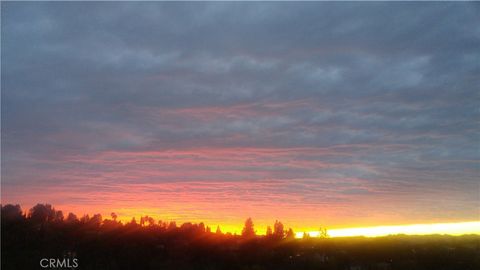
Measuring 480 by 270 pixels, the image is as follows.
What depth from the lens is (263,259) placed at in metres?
81.9

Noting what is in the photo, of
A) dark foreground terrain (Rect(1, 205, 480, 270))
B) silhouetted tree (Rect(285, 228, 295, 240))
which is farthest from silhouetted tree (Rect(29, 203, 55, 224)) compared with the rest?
silhouetted tree (Rect(285, 228, 295, 240))

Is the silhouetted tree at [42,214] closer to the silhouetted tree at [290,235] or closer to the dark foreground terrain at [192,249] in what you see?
the dark foreground terrain at [192,249]

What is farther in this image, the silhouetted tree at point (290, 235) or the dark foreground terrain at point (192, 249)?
the silhouetted tree at point (290, 235)

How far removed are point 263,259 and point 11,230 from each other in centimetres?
3852

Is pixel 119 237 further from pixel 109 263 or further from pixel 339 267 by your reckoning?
pixel 339 267

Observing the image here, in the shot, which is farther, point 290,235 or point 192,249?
point 290,235

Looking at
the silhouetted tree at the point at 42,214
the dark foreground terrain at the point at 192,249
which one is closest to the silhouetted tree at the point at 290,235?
the dark foreground terrain at the point at 192,249

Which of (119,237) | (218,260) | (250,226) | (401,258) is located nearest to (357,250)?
(401,258)

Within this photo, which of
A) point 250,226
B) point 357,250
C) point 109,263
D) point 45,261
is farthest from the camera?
point 250,226

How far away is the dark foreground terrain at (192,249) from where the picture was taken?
76.2 metres

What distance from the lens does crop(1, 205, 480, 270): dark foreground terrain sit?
76.2 m

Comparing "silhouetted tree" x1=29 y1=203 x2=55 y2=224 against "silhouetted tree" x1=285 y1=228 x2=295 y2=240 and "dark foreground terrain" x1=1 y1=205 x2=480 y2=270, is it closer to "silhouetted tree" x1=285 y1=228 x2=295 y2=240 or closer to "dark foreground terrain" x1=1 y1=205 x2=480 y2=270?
"dark foreground terrain" x1=1 y1=205 x2=480 y2=270

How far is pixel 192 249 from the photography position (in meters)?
87.3

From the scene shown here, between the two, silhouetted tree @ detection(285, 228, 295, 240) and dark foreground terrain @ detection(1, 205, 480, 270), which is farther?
silhouetted tree @ detection(285, 228, 295, 240)
